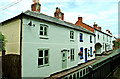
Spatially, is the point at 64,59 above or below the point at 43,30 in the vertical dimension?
below

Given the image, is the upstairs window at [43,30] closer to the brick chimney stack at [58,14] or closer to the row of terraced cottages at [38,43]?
the row of terraced cottages at [38,43]

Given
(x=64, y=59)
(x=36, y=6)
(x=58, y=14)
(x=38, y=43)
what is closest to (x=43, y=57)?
(x=38, y=43)

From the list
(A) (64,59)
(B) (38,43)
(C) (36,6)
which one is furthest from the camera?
(C) (36,6)

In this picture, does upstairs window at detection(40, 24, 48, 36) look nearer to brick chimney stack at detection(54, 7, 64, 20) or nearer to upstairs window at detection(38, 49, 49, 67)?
upstairs window at detection(38, 49, 49, 67)

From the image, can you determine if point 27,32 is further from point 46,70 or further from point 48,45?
point 46,70

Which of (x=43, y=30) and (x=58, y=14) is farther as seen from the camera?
(x=58, y=14)

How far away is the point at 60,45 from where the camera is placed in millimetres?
11867

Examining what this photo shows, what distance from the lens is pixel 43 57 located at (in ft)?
31.0

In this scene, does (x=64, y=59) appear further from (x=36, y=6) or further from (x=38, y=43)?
(x=36, y=6)

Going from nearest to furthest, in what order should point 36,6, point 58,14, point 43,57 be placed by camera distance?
point 43,57
point 36,6
point 58,14

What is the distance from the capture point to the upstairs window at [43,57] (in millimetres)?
9273

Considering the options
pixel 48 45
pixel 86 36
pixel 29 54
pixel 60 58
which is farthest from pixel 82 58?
pixel 29 54

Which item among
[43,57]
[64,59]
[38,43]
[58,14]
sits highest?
[58,14]

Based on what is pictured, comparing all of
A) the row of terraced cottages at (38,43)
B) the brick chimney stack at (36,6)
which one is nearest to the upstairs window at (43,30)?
the row of terraced cottages at (38,43)
